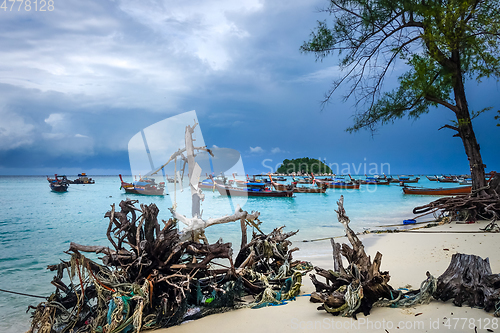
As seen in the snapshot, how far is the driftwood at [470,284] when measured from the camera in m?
2.84

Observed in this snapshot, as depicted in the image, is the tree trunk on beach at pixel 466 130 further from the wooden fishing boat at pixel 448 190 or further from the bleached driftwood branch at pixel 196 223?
the wooden fishing boat at pixel 448 190

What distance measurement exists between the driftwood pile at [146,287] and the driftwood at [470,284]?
1788 mm

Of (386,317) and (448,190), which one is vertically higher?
(448,190)

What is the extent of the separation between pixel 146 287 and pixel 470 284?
3492 millimetres

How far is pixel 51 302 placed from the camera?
356cm

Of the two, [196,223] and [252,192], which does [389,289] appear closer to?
[196,223]

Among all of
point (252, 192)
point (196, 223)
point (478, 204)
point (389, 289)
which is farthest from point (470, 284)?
point (252, 192)

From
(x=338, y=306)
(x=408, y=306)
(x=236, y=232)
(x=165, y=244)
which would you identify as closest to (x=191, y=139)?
(x=165, y=244)

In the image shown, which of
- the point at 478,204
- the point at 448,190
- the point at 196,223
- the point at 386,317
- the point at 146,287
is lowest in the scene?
the point at 386,317

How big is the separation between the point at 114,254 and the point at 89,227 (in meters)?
17.0

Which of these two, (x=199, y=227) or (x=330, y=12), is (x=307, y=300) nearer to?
(x=199, y=227)

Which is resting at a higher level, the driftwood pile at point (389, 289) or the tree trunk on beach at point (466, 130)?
the tree trunk on beach at point (466, 130)

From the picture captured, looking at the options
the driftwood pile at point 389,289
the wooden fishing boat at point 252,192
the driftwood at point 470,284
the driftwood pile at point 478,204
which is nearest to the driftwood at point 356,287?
the driftwood pile at point 389,289

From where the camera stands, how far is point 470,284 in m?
3.02
